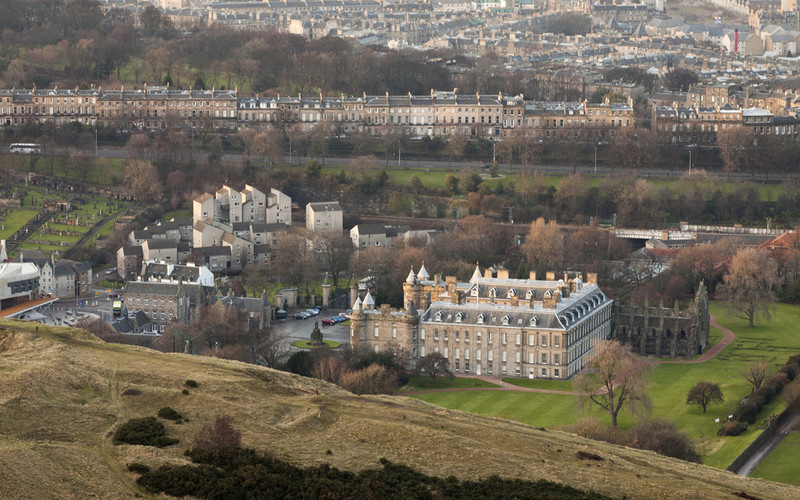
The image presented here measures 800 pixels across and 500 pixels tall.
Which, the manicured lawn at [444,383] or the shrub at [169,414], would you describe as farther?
the manicured lawn at [444,383]

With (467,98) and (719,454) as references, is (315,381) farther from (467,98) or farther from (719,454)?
(467,98)

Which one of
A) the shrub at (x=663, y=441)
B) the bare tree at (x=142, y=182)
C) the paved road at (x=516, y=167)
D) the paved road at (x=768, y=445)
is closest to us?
the shrub at (x=663, y=441)

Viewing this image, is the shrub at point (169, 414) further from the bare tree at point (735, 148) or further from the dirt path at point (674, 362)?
the bare tree at point (735, 148)

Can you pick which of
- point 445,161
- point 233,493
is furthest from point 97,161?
point 233,493

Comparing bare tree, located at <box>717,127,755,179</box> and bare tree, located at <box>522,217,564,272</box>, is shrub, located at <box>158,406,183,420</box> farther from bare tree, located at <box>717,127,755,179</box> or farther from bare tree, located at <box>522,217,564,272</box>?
bare tree, located at <box>717,127,755,179</box>

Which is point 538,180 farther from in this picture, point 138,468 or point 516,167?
point 138,468

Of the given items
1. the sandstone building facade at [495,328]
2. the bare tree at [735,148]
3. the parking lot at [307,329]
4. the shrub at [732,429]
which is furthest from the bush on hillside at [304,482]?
the bare tree at [735,148]

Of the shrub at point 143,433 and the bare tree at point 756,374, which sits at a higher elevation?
the shrub at point 143,433
